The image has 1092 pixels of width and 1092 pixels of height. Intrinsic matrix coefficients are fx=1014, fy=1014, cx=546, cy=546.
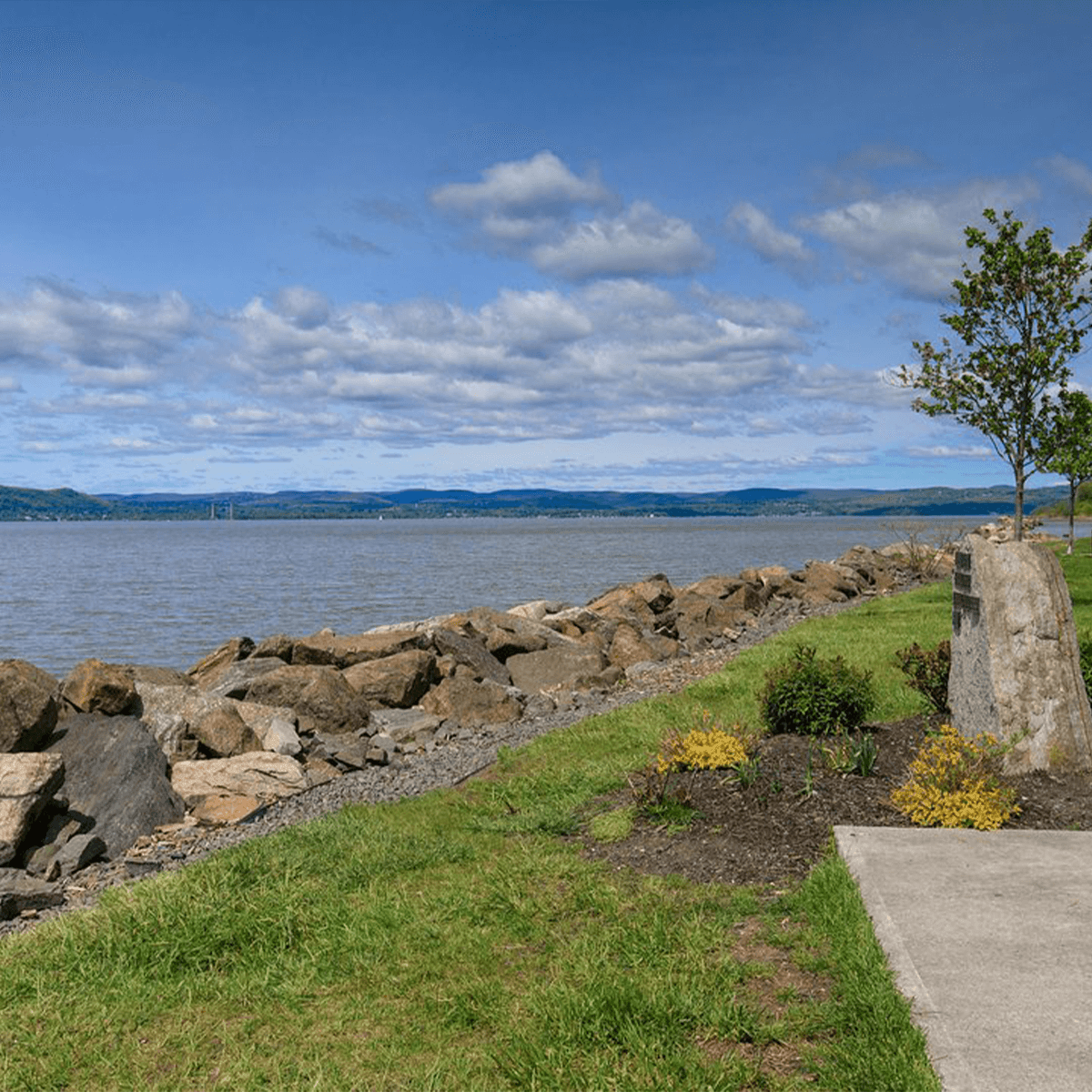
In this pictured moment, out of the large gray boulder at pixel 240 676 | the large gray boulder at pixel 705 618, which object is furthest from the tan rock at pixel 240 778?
the large gray boulder at pixel 705 618

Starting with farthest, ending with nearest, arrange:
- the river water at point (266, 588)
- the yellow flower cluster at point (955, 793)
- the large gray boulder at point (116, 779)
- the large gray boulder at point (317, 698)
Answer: the river water at point (266, 588) < the large gray boulder at point (317, 698) < the large gray boulder at point (116, 779) < the yellow flower cluster at point (955, 793)

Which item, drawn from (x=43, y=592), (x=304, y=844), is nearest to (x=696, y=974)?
(x=304, y=844)

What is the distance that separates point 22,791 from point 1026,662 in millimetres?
9000

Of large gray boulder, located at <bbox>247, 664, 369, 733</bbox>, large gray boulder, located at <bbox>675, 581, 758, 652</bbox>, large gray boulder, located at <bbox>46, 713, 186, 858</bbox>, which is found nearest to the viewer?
large gray boulder, located at <bbox>46, 713, 186, 858</bbox>

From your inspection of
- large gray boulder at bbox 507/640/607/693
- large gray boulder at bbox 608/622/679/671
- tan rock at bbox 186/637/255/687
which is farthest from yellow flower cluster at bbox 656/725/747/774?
tan rock at bbox 186/637/255/687

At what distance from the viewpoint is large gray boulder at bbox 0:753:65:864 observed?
8.91 metres

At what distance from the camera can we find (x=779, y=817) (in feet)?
25.5

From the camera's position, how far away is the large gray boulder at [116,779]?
976 cm

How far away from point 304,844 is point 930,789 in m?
4.83

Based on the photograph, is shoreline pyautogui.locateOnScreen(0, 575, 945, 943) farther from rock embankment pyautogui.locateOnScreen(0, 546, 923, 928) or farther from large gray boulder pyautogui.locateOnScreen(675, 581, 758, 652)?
large gray boulder pyautogui.locateOnScreen(675, 581, 758, 652)

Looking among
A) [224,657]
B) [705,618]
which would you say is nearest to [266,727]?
[224,657]

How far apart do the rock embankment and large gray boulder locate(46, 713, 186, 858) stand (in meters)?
0.02

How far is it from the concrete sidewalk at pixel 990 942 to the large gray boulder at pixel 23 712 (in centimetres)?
869

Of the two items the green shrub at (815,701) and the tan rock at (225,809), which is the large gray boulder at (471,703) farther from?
the green shrub at (815,701)
